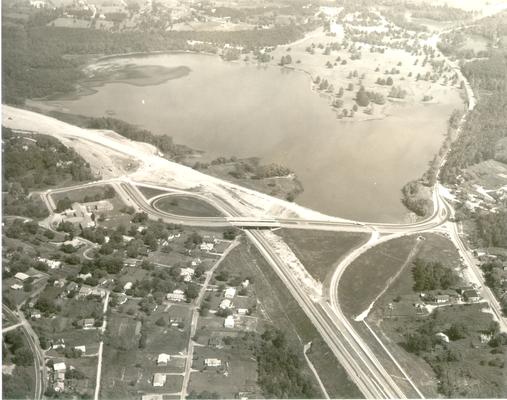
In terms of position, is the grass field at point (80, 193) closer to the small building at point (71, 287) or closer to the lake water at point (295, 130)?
the lake water at point (295, 130)

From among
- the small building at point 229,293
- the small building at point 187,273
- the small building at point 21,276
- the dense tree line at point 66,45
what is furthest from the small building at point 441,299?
the dense tree line at point 66,45

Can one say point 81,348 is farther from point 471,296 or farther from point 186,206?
point 471,296

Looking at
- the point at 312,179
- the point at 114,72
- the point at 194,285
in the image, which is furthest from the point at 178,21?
the point at 194,285

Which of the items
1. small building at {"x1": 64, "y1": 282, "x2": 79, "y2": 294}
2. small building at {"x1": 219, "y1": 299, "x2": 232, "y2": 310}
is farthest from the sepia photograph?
small building at {"x1": 219, "y1": 299, "x2": 232, "y2": 310}

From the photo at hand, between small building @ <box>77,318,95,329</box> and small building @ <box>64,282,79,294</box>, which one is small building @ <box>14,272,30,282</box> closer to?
small building @ <box>64,282,79,294</box>

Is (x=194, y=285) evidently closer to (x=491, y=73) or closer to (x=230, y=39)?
(x=230, y=39)

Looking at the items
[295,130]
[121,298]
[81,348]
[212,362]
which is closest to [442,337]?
[212,362]
